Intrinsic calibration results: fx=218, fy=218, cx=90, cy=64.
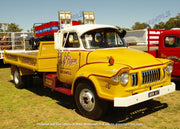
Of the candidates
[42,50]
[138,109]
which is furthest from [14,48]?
[138,109]

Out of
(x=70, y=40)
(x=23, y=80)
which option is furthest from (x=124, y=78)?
(x=23, y=80)

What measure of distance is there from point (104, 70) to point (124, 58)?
0.59 meters

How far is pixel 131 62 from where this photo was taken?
4477mm

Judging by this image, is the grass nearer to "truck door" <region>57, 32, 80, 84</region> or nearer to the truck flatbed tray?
"truck door" <region>57, 32, 80, 84</region>

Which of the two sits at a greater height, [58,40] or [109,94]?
[58,40]

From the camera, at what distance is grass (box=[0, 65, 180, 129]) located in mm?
4598

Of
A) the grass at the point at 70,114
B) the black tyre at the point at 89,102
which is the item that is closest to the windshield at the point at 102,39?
the black tyre at the point at 89,102

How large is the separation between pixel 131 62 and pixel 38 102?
3274mm

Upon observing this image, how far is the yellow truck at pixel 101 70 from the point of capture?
13.8 ft

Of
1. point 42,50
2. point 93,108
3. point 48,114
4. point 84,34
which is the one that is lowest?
point 48,114

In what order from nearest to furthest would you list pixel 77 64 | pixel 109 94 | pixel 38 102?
1. pixel 109 94
2. pixel 77 64
3. pixel 38 102

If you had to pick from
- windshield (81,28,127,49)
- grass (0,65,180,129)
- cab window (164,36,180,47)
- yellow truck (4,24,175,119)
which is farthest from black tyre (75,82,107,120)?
cab window (164,36,180,47)

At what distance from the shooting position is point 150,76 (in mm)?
4695

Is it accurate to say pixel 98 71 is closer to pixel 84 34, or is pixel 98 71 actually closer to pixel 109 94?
pixel 109 94
